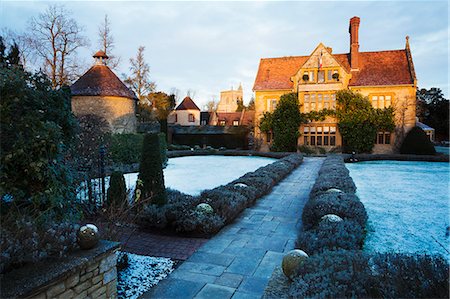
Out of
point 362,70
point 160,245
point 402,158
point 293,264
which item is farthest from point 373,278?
point 362,70

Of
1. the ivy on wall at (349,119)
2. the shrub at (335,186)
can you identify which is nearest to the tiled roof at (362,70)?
the ivy on wall at (349,119)

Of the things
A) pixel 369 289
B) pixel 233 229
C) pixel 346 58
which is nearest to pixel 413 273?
pixel 369 289

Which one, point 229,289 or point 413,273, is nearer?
point 413,273

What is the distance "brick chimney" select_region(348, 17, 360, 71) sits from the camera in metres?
24.6

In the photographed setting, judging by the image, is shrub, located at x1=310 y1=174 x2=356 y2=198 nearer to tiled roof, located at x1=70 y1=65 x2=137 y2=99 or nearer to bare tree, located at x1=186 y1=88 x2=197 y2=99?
tiled roof, located at x1=70 y1=65 x2=137 y2=99

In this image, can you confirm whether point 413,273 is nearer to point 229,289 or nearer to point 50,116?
point 229,289

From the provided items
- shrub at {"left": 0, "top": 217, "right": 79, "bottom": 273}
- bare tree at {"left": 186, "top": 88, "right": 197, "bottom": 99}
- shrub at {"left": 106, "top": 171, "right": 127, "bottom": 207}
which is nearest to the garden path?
shrub at {"left": 0, "top": 217, "right": 79, "bottom": 273}

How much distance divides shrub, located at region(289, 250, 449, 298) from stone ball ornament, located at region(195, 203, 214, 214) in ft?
9.97

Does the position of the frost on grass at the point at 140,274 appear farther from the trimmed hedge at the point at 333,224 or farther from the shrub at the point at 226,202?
the trimmed hedge at the point at 333,224

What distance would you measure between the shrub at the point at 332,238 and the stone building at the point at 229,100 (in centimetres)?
6812

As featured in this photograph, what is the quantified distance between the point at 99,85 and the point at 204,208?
54.2ft

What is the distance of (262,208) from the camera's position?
764 cm

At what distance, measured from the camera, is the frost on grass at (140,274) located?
3.56 m

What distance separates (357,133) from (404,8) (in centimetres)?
2040
